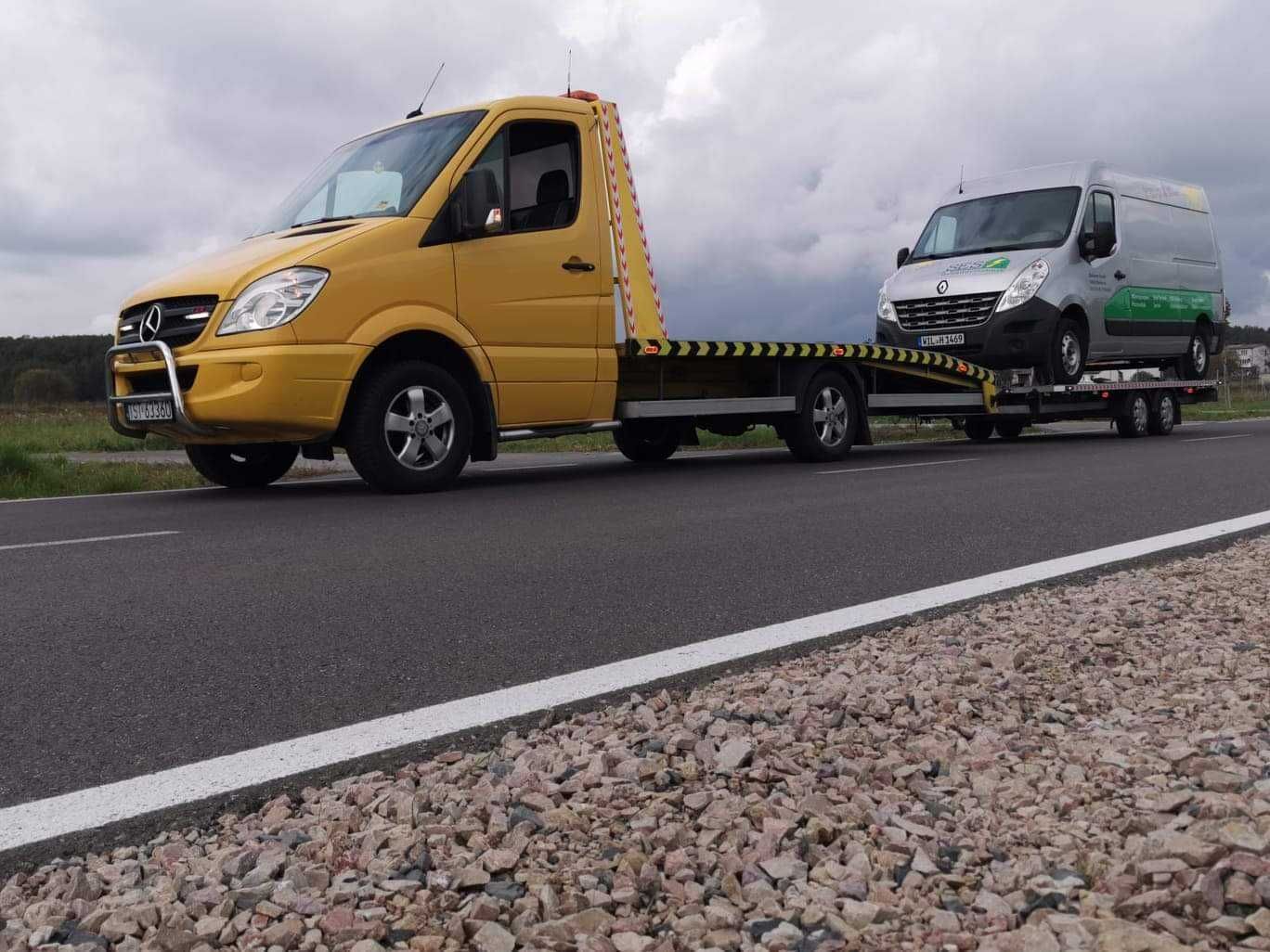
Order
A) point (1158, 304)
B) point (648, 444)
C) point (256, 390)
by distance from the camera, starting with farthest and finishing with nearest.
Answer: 1. point (1158, 304)
2. point (648, 444)
3. point (256, 390)

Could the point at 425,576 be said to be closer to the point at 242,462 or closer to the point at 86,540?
the point at 86,540

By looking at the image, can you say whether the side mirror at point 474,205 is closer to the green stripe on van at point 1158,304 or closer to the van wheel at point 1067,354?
the van wheel at point 1067,354

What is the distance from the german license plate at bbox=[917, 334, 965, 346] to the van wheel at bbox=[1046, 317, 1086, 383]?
96 centimetres

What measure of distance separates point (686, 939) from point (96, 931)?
920mm

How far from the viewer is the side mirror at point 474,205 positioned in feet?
26.1

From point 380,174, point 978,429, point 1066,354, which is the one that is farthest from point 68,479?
point 978,429


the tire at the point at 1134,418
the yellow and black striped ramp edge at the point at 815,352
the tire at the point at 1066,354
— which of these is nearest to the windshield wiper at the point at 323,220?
the yellow and black striped ramp edge at the point at 815,352

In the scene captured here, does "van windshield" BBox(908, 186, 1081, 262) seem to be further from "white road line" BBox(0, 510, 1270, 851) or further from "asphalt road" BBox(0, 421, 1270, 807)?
"white road line" BBox(0, 510, 1270, 851)

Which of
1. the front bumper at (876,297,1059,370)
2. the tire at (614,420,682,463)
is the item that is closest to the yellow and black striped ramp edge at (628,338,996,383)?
the front bumper at (876,297,1059,370)

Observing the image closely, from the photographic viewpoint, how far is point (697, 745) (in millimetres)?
2588

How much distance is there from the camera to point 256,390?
7.37 meters

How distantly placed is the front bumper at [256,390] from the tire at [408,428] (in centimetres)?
20

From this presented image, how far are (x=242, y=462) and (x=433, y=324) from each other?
2352mm

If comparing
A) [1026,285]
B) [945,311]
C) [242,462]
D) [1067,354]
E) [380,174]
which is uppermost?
[380,174]
